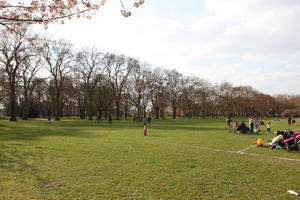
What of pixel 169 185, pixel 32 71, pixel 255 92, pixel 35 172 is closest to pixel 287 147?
pixel 169 185

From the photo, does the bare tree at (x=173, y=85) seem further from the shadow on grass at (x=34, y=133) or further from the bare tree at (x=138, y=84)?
the shadow on grass at (x=34, y=133)

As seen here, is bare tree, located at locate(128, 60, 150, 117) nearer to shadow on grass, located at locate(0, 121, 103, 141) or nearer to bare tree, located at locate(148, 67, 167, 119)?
bare tree, located at locate(148, 67, 167, 119)

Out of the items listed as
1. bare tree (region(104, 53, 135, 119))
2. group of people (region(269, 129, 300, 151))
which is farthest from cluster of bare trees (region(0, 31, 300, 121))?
group of people (region(269, 129, 300, 151))

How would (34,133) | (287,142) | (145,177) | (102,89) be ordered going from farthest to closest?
(102,89)
(34,133)
(287,142)
(145,177)

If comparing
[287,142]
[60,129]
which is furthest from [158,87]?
[287,142]

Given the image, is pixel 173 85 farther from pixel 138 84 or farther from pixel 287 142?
pixel 287 142

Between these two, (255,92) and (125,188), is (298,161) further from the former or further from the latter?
(255,92)

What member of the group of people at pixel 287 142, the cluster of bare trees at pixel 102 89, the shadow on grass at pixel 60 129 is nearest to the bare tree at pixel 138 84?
the cluster of bare trees at pixel 102 89

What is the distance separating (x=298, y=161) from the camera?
8055mm

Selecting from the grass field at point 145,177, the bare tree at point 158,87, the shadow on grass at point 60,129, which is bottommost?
the shadow on grass at point 60,129

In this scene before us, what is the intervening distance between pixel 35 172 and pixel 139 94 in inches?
2153

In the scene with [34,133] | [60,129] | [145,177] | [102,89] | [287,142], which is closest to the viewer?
[145,177]

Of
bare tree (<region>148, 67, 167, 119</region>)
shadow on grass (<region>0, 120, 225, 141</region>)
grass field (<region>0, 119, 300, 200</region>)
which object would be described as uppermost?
bare tree (<region>148, 67, 167, 119</region>)

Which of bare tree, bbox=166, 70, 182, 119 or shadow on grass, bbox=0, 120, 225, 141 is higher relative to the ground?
bare tree, bbox=166, 70, 182, 119
